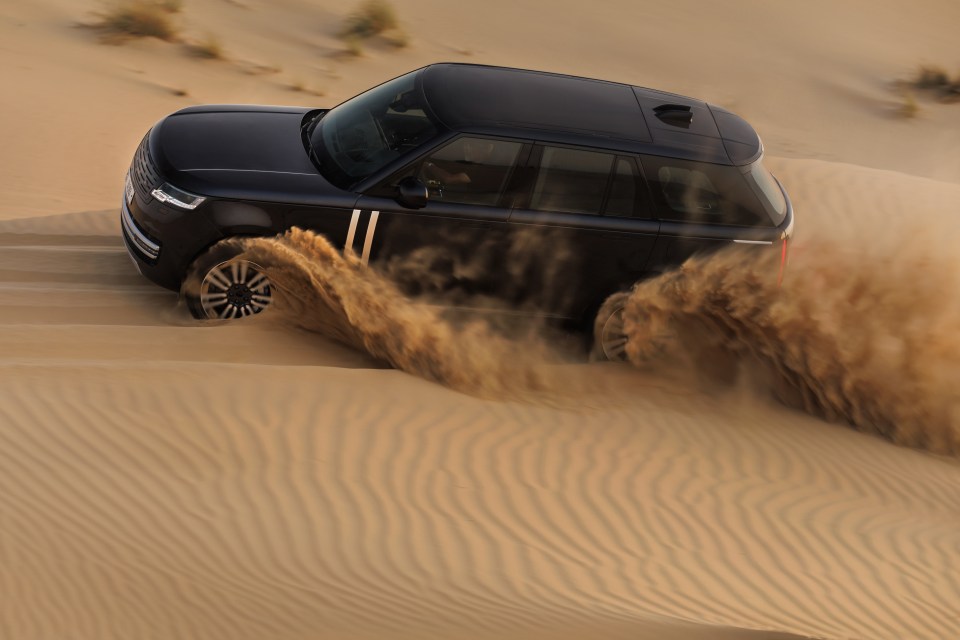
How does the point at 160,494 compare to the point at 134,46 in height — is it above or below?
below

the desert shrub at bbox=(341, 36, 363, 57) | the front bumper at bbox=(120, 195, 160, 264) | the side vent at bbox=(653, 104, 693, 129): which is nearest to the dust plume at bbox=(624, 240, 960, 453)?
the side vent at bbox=(653, 104, 693, 129)

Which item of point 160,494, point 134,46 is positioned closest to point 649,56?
point 134,46

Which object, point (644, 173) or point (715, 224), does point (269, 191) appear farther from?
point (715, 224)

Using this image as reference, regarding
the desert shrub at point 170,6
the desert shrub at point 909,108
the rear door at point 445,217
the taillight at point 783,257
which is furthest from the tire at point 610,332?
the desert shrub at point 909,108

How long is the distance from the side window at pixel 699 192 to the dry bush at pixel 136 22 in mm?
8814

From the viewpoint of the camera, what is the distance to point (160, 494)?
470 cm

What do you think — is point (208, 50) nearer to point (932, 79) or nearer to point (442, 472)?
point (442, 472)

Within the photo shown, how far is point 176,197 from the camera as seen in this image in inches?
232

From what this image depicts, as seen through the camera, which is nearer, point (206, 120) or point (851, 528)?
point (851, 528)

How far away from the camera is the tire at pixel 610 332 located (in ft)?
21.1

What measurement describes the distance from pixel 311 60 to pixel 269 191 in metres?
8.10

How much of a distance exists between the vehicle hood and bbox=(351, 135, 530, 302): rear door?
375 mm

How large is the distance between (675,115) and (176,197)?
329 cm

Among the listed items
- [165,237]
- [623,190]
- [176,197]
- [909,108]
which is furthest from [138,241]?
[909,108]
